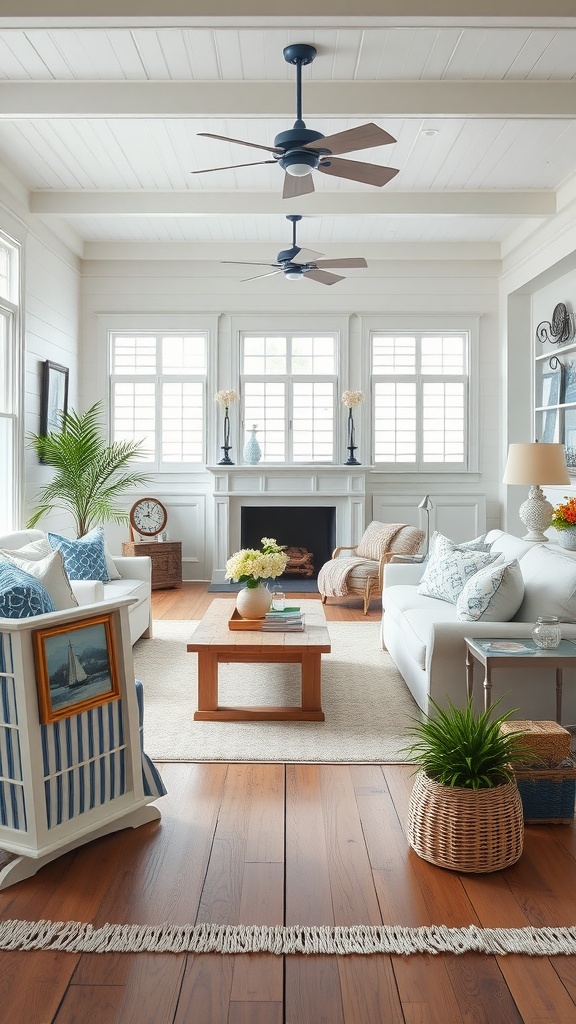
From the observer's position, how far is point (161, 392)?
8.53 m

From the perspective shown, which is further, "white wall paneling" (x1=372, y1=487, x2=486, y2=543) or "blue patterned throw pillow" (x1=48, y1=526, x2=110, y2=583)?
"white wall paneling" (x1=372, y1=487, x2=486, y2=543)

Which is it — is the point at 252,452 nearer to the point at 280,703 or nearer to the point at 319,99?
the point at 319,99

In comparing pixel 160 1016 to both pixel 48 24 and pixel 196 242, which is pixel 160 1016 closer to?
pixel 48 24

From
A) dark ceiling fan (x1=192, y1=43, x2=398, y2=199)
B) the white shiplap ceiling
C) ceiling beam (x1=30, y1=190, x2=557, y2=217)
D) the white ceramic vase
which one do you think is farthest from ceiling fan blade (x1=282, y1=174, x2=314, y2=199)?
Result: ceiling beam (x1=30, y1=190, x2=557, y2=217)

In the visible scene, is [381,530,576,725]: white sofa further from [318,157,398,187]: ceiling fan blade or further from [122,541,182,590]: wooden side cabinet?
[122,541,182,590]: wooden side cabinet

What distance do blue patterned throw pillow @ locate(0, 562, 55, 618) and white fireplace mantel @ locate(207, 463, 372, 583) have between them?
5427 mm

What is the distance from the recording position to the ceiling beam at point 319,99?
4.58 meters

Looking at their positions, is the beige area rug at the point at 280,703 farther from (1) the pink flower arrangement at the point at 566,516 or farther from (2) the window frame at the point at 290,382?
(2) the window frame at the point at 290,382

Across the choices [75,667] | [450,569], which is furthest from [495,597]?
[75,667]

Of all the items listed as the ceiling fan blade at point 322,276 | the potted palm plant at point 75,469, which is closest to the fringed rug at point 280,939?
the potted palm plant at point 75,469

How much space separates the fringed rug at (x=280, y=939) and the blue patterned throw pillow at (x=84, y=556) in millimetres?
3037

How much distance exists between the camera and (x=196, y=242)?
8117mm

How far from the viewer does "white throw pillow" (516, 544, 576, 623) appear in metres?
3.63

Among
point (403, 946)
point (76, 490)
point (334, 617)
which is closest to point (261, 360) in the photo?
point (76, 490)
